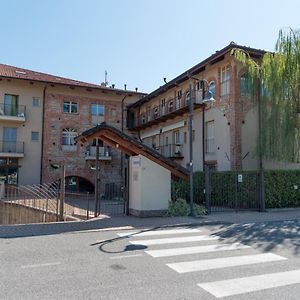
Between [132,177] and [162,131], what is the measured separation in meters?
14.4

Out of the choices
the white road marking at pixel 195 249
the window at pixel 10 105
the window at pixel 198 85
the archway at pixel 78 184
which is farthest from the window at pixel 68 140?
the white road marking at pixel 195 249

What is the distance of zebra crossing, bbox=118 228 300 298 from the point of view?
5.28 metres

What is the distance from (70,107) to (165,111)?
875 cm

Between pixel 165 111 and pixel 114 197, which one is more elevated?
pixel 165 111

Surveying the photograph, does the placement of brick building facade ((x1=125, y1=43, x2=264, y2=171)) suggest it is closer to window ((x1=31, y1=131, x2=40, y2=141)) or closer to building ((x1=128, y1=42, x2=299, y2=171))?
building ((x1=128, y1=42, x2=299, y2=171))

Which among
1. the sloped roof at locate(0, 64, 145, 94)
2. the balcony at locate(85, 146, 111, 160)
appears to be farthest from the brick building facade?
the sloped roof at locate(0, 64, 145, 94)

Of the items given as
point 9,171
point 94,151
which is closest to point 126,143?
point 94,151

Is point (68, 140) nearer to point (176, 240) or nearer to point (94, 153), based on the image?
point (94, 153)

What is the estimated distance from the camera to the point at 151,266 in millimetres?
6379

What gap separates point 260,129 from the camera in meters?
18.2

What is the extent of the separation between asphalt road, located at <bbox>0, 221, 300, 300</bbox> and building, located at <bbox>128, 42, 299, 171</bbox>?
10.2 meters

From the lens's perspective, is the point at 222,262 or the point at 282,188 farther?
the point at 282,188

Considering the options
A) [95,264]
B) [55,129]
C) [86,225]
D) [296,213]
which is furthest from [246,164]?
[55,129]

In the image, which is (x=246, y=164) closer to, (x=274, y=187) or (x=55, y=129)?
(x=274, y=187)
